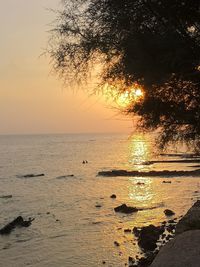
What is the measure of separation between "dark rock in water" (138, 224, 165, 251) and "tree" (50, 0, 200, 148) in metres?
9.83

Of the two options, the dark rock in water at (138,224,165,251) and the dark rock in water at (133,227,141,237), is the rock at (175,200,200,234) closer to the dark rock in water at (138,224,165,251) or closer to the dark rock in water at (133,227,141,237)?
the dark rock in water at (138,224,165,251)

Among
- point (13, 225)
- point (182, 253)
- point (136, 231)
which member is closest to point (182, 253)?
point (182, 253)

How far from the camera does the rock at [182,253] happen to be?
5.79m

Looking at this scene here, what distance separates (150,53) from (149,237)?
13.4 meters

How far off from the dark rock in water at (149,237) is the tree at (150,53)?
32.3ft

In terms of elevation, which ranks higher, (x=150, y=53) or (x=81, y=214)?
(x=150, y=53)

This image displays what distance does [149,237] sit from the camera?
20.4m

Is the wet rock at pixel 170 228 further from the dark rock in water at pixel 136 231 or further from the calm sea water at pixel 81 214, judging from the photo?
the calm sea water at pixel 81 214

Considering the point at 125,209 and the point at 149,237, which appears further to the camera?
the point at 125,209

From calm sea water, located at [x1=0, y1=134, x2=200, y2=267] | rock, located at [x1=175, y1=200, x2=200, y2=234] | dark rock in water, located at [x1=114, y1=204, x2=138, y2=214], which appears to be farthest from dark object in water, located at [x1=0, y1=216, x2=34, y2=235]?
rock, located at [x1=175, y1=200, x2=200, y2=234]

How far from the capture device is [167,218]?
1080 inches

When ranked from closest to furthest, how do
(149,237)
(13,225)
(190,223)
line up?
(190,223), (149,237), (13,225)

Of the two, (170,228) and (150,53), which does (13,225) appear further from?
(150,53)

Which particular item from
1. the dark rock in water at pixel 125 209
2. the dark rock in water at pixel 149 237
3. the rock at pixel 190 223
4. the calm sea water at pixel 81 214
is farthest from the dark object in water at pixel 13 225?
the rock at pixel 190 223
